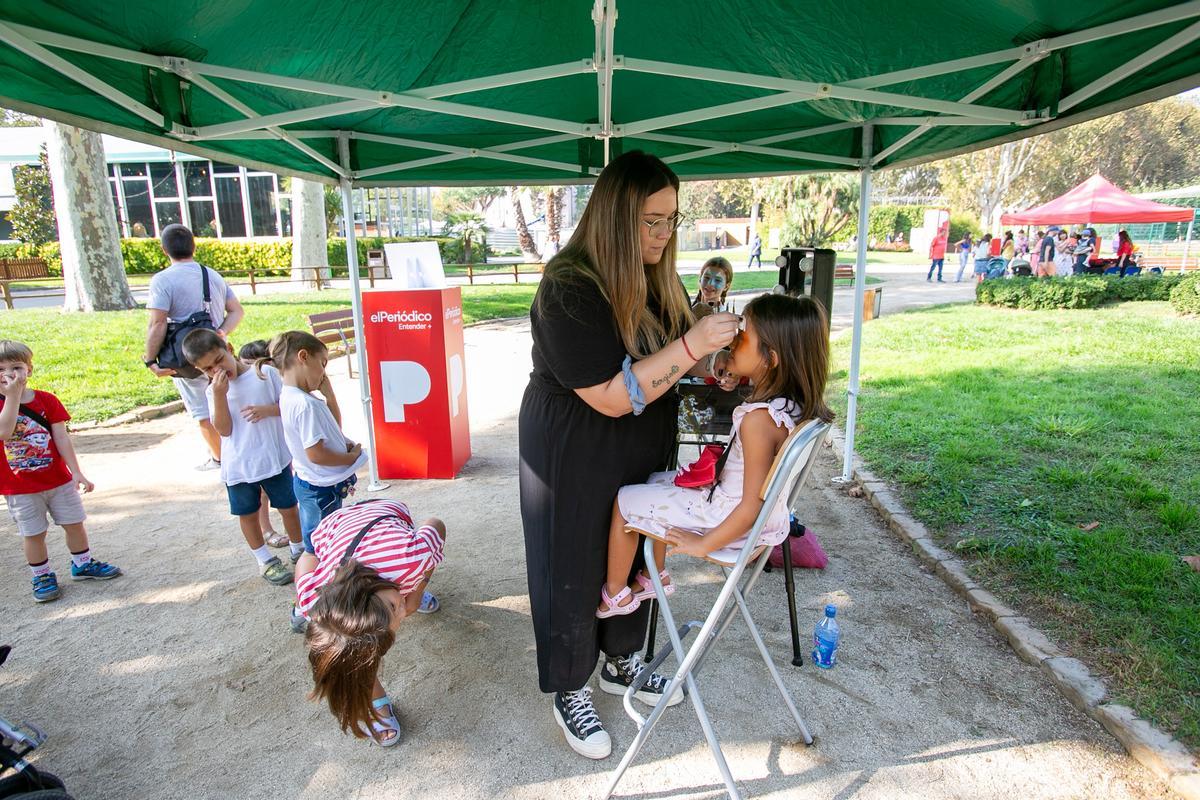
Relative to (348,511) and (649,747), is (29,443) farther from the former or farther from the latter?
(649,747)

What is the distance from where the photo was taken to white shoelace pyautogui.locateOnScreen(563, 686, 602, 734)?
2377mm

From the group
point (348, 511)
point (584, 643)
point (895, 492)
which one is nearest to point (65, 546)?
point (348, 511)

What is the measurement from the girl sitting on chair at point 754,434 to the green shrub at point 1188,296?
14.4 m

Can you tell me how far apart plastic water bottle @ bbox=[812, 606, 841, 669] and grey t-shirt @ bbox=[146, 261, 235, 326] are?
15.1ft

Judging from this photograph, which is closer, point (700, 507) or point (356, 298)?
point (700, 507)

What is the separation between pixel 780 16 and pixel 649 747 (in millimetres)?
2880

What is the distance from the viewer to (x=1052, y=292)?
13859mm

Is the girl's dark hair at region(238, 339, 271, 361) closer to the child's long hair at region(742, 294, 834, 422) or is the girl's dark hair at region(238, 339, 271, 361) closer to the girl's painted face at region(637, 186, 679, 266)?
the girl's painted face at region(637, 186, 679, 266)

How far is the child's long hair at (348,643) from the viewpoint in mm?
1976

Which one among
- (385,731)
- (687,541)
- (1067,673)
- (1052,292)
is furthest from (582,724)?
(1052,292)

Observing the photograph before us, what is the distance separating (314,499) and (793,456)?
247 centimetres

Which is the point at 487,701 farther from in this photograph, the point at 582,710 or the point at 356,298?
the point at 356,298

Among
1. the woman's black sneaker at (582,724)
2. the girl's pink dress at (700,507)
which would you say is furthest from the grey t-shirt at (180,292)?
the girl's pink dress at (700,507)

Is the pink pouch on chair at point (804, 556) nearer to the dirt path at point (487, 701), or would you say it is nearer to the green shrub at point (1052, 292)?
the dirt path at point (487, 701)
